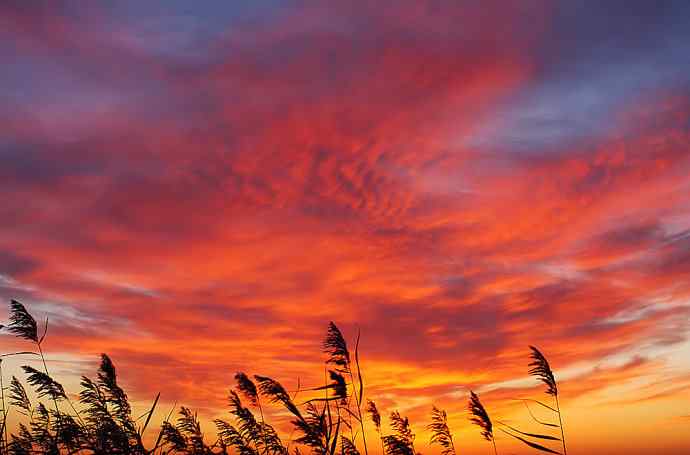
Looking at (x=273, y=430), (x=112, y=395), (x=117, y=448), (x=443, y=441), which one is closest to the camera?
(x=117, y=448)

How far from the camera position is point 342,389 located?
8.40 metres

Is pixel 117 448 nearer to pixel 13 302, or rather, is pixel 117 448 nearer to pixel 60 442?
pixel 60 442

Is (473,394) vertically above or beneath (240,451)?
above

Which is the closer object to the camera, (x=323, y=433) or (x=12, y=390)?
(x=323, y=433)

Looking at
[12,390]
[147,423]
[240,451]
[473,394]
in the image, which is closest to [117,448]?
[147,423]

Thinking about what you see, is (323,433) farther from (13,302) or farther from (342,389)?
(13,302)

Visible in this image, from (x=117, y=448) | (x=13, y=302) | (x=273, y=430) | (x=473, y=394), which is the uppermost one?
(x=13, y=302)

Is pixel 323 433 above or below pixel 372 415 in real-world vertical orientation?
below

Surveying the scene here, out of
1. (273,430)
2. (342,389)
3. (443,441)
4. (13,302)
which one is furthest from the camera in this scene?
(443,441)

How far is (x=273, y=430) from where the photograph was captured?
37.4ft

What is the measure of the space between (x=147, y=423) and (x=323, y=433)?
2.18 meters

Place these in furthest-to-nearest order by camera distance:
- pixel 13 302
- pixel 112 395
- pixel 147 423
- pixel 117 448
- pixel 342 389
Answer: pixel 13 302 < pixel 112 395 < pixel 342 389 < pixel 147 423 < pixel 117 448

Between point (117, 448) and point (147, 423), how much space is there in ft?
1.82

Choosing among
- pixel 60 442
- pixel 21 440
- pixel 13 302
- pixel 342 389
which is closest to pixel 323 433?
pixel 342 389
